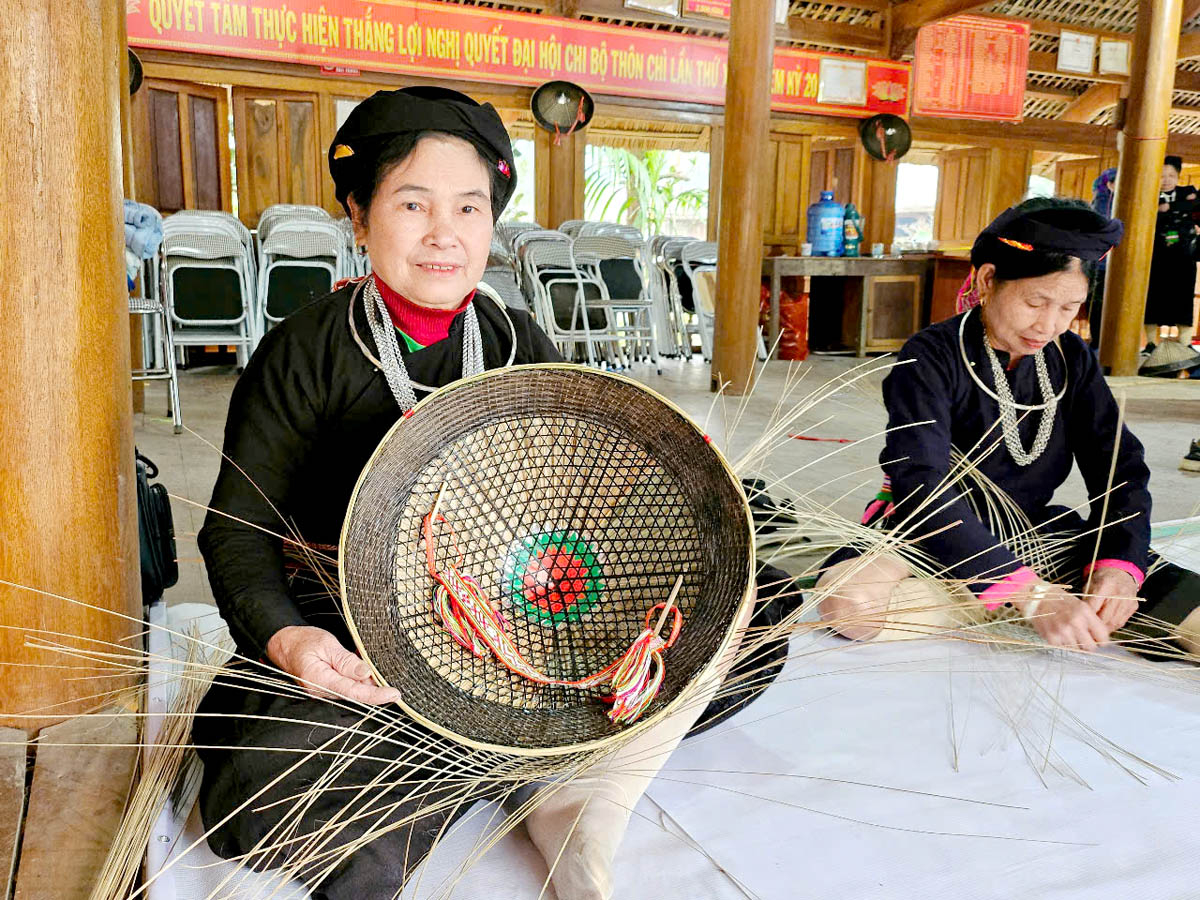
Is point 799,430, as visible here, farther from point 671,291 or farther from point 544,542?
point 671,291

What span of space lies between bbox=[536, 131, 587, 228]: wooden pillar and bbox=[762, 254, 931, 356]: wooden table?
2014 mm

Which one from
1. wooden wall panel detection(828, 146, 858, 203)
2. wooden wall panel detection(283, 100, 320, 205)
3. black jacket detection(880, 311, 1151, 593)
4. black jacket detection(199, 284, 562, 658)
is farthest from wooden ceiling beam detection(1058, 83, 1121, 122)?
black jacket detection(199, 284, 562, 658)

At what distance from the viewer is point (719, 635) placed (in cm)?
101

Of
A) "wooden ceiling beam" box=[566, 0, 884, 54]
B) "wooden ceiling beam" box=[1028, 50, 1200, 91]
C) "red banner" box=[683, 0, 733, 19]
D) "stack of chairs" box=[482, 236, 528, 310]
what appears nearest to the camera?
"stack of chairs" box=[482, 236, 528, 310]

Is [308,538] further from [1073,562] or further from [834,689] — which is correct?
[1073,562]

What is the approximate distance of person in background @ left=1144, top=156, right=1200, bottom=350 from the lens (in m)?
6.12

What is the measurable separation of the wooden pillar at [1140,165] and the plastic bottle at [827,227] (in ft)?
6.18

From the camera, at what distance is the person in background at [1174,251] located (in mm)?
6117

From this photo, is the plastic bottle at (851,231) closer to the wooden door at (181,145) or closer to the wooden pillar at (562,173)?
the wooden pillar at (562,173)

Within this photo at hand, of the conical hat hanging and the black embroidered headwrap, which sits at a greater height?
the black embroidered headwrap

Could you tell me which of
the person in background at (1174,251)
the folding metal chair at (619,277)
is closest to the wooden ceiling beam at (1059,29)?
the person in background at (1174,251)

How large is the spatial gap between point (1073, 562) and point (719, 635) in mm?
945

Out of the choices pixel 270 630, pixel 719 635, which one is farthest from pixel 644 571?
pixel 270 630

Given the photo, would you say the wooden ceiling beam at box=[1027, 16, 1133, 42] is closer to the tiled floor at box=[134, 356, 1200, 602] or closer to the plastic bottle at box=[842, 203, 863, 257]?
the plastic bottle at box=[842, 203, 863, 257]
